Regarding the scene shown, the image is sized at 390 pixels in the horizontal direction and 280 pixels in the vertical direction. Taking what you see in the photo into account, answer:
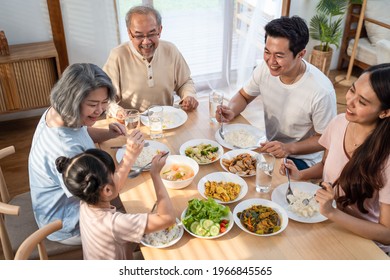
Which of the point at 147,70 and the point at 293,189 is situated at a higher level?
the point at 147,70

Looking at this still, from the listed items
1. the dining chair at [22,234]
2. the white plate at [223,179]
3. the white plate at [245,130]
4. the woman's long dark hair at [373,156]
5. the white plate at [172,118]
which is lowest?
the dining chair at [22,234]

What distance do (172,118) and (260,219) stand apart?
0.96 meters

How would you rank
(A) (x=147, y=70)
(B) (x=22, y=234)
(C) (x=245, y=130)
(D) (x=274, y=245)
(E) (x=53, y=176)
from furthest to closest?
1. (A) (x=147, y=70)
2. (C) (x=245, y=130)
3. (B) (x=22, y=234)
4. (E) (x=53, y=176)
5. (D) (x=274, y=245)

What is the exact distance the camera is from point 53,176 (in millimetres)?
1851

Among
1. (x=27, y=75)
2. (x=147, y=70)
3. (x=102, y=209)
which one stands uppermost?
(x=147, y=70)

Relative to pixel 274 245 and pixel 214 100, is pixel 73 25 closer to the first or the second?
pixel 214 100

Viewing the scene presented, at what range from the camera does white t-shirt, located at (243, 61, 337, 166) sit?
2217mm

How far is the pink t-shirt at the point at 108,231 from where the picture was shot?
152cm

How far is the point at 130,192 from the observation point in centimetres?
180

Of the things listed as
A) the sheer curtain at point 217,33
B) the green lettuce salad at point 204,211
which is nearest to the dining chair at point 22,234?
the green lettuce salad at point 204,211

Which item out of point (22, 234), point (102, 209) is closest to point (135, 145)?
point (102, 209)

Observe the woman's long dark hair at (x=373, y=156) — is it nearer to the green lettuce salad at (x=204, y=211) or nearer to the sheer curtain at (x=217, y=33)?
the green lettuce salad at (x=204, y=211)

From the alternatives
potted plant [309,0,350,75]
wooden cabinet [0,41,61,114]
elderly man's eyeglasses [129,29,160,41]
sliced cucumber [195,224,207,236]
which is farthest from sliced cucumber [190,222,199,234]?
potted plant [309,0,350,75]
